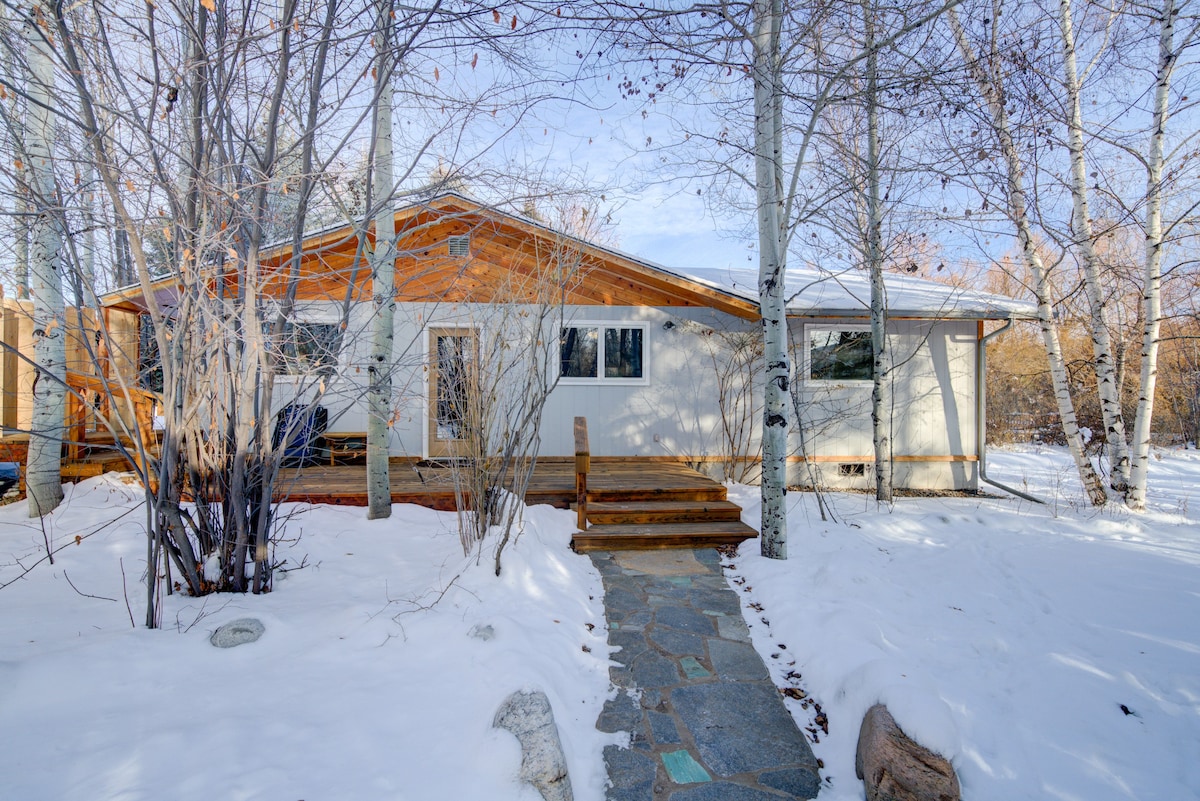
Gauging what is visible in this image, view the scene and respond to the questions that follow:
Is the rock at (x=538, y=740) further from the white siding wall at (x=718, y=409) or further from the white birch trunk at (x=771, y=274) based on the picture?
the white siding wall at (x=718, y=409)

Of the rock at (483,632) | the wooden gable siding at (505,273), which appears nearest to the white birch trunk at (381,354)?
the wooden gable siding at (505,273)

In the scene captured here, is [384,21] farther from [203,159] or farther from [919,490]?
[919,490]

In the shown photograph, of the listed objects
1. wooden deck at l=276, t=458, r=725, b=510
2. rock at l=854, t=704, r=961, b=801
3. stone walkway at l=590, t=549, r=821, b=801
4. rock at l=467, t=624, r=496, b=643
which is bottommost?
stone walkway at l=590, t=549, r=821, b=801

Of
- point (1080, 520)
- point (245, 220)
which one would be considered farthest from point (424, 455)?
point (1080, 520)

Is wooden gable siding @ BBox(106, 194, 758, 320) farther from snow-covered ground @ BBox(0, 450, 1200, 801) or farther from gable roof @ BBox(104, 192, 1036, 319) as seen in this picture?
snow-covered ground @ BBox(0, 450, 1200, 801)

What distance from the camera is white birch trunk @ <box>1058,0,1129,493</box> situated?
22.0ft

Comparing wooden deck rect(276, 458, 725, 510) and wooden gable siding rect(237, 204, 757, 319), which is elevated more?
wooden gable siding rect(237, 204, 757, 319)

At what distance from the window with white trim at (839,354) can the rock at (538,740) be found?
709 cm

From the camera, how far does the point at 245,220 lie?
127 inches

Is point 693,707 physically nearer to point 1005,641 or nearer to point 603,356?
point 1005,641

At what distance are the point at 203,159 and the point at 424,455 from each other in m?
5.37

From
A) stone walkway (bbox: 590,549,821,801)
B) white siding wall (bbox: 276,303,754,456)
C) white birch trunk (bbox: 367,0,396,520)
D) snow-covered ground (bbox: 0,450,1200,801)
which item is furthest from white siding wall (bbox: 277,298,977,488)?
stone walkway (bbox: 590,549,821,801)

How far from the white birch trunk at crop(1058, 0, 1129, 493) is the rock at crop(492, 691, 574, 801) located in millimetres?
7703

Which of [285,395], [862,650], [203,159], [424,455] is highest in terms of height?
[203,159]
